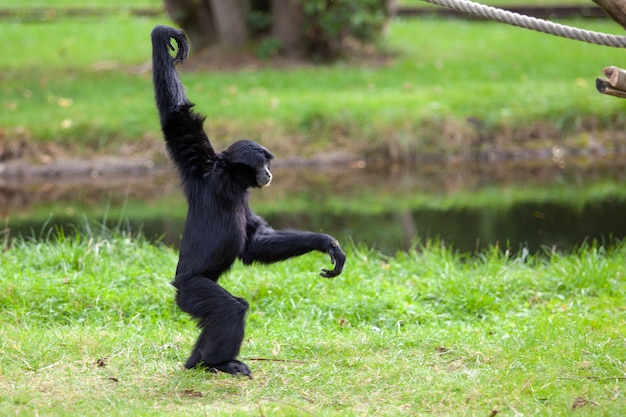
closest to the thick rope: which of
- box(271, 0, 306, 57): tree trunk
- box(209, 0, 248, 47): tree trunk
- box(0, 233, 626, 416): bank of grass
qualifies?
box(0, 233, 626, 416): bank of grass

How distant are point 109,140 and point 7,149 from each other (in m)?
1.92

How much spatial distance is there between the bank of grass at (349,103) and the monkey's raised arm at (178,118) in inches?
430

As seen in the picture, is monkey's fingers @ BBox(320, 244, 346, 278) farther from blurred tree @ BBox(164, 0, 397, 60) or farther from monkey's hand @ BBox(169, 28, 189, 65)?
blurred tree @ BBox(164, 0, 397, 60)

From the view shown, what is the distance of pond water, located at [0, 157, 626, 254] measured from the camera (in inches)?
493

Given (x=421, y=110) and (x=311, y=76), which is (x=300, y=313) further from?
(x=311, y=76)

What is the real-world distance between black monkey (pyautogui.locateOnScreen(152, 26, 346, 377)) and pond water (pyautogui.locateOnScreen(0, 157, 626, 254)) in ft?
18.8

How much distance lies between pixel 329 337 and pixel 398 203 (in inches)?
325

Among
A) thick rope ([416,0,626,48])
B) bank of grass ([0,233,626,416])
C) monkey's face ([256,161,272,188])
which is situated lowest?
bank of grass ([0,233,626,416])

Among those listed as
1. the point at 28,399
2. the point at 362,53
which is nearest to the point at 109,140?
the point at 362,53

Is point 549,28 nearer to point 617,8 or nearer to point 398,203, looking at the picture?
point 617,8

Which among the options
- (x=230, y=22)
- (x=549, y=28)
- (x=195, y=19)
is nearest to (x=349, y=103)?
(x=230, y=22)

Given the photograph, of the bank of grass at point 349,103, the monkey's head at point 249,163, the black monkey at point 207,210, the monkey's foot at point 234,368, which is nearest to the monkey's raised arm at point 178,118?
the black monkey at point 207,210

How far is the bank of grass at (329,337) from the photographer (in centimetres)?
534

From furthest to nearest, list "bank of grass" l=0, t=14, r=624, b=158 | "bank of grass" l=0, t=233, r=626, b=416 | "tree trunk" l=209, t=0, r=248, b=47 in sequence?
"tree trunk" l=209, t=0, r=248, b=47 → "bank of grass" l=0, t=14, r=624, b=158 → "bank of grass" l=0, t=233, r=626, b=416
